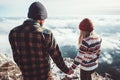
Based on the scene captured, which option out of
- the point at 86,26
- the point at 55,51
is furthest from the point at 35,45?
the point at 86,26

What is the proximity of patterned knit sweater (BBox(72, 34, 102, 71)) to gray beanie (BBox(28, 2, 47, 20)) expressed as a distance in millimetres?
1698

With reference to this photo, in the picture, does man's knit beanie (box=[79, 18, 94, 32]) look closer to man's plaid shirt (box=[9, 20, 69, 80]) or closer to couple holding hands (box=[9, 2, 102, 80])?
couple holding hands (box=[9, 2, 102, 80])

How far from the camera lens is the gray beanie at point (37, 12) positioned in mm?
4957

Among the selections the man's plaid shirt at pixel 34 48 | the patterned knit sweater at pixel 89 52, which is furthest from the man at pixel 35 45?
the patterned knit sweater at pixel 89 52

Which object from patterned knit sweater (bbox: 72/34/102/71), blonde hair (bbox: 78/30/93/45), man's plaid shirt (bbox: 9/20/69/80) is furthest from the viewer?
blonde hair (bbox: 78/30/93/45)

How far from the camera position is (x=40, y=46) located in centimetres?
488

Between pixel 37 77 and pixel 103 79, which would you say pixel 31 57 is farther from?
pixel 103 79

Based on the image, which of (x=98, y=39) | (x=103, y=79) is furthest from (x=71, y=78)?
(x=98, y=39)

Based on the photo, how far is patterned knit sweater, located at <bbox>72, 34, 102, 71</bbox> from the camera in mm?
6316

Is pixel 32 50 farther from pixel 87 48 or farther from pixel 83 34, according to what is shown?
pixel 83 34

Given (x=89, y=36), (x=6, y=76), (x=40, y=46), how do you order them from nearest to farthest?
1. (x=40, y=46)
2. (x=89, y=36)
3. (x=6, y=76)

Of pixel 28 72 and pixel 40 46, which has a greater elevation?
pixel 40 46

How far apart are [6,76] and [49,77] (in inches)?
204

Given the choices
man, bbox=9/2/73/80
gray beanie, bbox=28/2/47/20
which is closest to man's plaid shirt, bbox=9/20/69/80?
man, bbox=9/2/73/80
